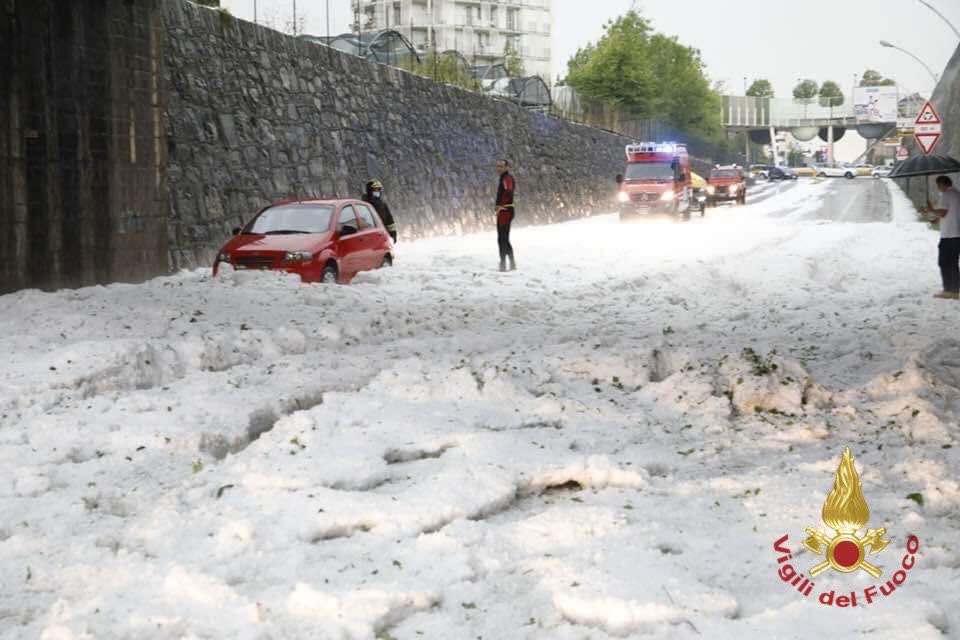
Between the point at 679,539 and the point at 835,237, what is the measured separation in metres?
24.1

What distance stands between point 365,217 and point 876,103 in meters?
131

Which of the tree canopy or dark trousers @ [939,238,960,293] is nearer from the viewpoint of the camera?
dark trousers @ [939,238,960,293]

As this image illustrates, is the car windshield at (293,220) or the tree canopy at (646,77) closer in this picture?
the car windshield at (293,220)

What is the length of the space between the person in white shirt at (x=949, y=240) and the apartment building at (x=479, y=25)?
9767 cm

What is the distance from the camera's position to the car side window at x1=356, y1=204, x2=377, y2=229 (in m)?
17.2

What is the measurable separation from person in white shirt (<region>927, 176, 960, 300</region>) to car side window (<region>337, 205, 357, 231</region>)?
8091 millimetres

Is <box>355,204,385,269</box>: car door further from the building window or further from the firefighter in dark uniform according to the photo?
the building window

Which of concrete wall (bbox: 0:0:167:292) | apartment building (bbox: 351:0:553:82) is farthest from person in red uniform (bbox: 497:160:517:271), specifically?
apartment building (bbox: 351:0:553:82)

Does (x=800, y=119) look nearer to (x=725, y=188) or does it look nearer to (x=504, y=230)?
(x=725, y=188)

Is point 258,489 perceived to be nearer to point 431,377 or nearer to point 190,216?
point 431,377

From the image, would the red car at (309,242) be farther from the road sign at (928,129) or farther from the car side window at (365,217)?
the road sign at (928,129)

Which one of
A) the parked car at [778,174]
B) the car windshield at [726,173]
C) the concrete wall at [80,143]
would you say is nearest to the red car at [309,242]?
the concrete wall at [80,143]

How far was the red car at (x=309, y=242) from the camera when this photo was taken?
15219 millimetres

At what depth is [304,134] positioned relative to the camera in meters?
22.6
